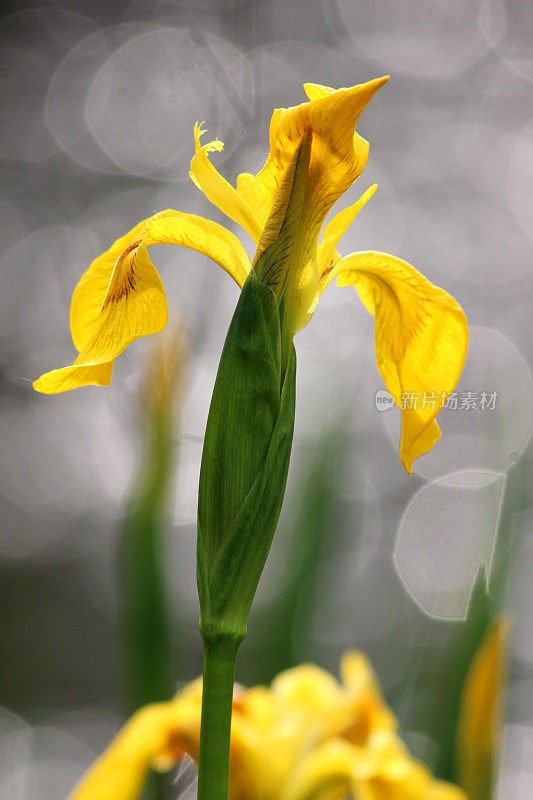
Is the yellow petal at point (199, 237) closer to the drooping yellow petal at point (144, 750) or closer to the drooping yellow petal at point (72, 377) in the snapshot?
the drooping yellow petal at point (72, 377)

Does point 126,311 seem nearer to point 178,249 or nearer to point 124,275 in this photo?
point 124,275

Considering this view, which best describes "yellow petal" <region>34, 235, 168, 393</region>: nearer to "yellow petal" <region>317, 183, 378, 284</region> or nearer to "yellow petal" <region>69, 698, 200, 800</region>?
"yellow petal" <region>317, 183, 378, 284</region>

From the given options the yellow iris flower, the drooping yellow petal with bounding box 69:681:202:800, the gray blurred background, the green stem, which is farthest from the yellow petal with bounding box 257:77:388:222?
the gray blurred background

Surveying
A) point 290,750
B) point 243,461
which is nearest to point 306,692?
point 290,750

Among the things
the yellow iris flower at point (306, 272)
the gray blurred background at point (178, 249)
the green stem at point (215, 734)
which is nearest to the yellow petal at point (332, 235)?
the yellow iris flower at point (306, 272)

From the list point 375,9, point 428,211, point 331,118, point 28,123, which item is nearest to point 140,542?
point 331,118

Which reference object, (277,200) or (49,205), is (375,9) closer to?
(49,205)
